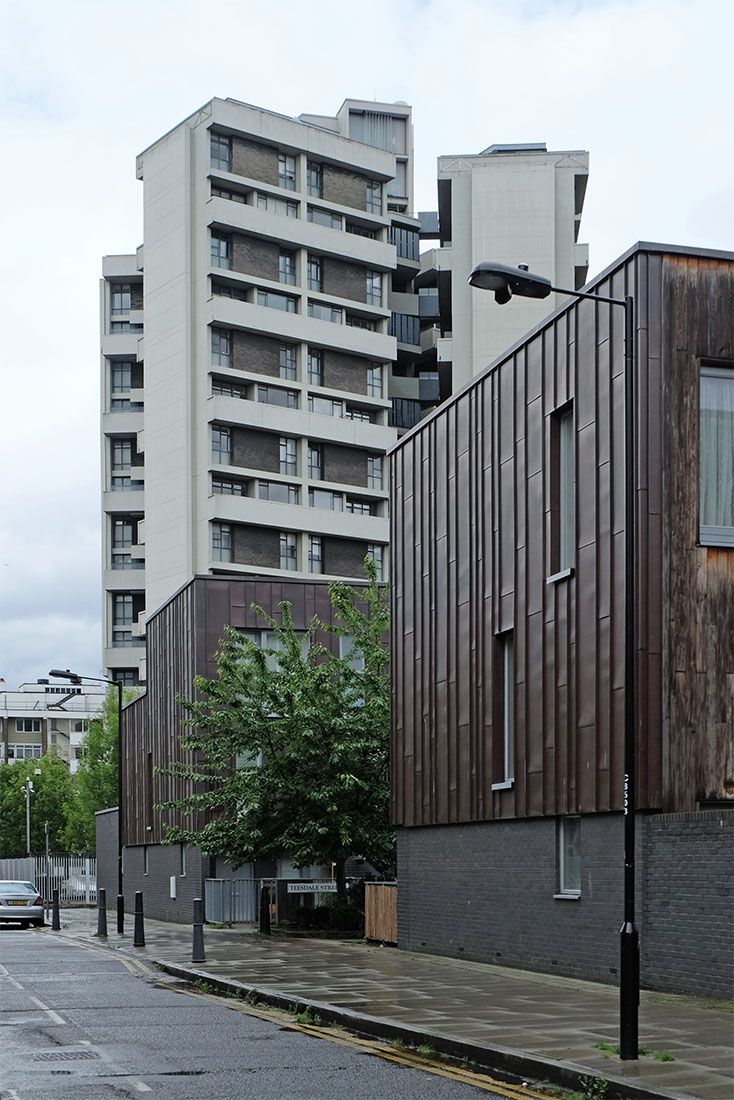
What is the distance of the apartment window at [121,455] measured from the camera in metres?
92.2

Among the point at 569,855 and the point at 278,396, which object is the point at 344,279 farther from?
the point at 569,855

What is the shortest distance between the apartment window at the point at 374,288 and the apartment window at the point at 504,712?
5951 cm

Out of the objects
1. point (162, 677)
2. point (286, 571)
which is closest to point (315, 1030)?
point (162, 677)

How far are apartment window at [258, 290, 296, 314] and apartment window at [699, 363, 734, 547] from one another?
191ft

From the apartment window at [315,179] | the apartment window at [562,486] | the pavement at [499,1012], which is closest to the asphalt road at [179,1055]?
the pavement at [499,1012]

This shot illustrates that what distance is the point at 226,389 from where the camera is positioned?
7475 centimetres

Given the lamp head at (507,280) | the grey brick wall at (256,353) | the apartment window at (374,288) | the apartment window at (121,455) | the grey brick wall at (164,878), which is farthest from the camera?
the apartment window at (121,455)

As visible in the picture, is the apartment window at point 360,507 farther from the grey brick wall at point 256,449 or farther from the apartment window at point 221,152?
the apartment window at point 221,152

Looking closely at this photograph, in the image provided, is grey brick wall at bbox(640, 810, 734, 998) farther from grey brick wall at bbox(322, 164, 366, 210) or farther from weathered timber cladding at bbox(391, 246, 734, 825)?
grey brick wall at bbox(322, 164, 366, 210)

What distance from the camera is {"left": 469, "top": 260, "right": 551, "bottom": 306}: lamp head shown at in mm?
12477

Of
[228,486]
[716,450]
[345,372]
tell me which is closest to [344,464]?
[345,372]

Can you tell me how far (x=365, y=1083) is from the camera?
11.3 meters

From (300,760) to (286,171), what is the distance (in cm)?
5233

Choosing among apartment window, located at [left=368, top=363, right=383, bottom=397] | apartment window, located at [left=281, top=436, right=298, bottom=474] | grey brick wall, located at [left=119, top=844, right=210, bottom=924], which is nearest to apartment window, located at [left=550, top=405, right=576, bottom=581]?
grey brick wall, located at [left=119, top=844, right=210, bottom=924]
